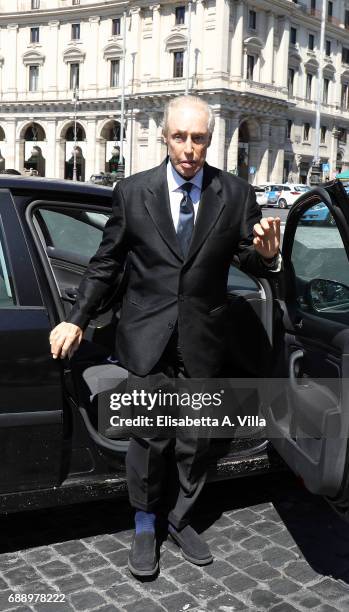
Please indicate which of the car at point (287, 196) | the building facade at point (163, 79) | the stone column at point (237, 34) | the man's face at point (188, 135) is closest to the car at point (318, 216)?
the man's face at point (188, 135)

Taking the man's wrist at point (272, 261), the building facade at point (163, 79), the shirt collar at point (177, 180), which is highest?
the building facade at point (163, 79)

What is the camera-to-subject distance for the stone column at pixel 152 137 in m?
61.4

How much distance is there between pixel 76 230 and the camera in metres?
4.31

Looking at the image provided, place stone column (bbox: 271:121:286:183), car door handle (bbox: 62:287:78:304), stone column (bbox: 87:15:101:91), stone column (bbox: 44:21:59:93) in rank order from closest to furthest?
car door handle (bbox: 62:287:78:304)
stone column (bbox: 271:121:286:183)
stone column (bbox: 87:15:101:91)
stone column (bbox: 44:21:59:93)

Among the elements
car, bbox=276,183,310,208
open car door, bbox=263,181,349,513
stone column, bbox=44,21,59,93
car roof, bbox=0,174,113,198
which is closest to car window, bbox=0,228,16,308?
car roof, bbox=0,174,113,198

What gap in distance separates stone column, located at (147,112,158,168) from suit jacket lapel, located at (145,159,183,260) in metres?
59.8

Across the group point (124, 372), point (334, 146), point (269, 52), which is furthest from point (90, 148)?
point (124, 372)

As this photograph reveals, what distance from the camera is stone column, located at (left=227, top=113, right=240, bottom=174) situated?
59.7 meters

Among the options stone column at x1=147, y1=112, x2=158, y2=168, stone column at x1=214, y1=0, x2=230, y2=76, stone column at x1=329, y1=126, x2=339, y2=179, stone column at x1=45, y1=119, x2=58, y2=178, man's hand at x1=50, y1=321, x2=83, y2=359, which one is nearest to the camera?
man's hand at x1=50, y1=321, x2=83, y2=359

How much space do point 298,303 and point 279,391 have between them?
15.7 inches

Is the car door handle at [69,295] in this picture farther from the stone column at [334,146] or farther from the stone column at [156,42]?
the stone column at [334,146]

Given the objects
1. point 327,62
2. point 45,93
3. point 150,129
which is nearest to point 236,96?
point 150,129

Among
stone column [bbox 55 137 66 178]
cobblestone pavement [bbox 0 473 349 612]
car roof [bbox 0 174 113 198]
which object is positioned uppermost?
stone column [bbox 55 137 66 178]

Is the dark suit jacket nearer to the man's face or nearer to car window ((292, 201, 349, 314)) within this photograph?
the man's face
